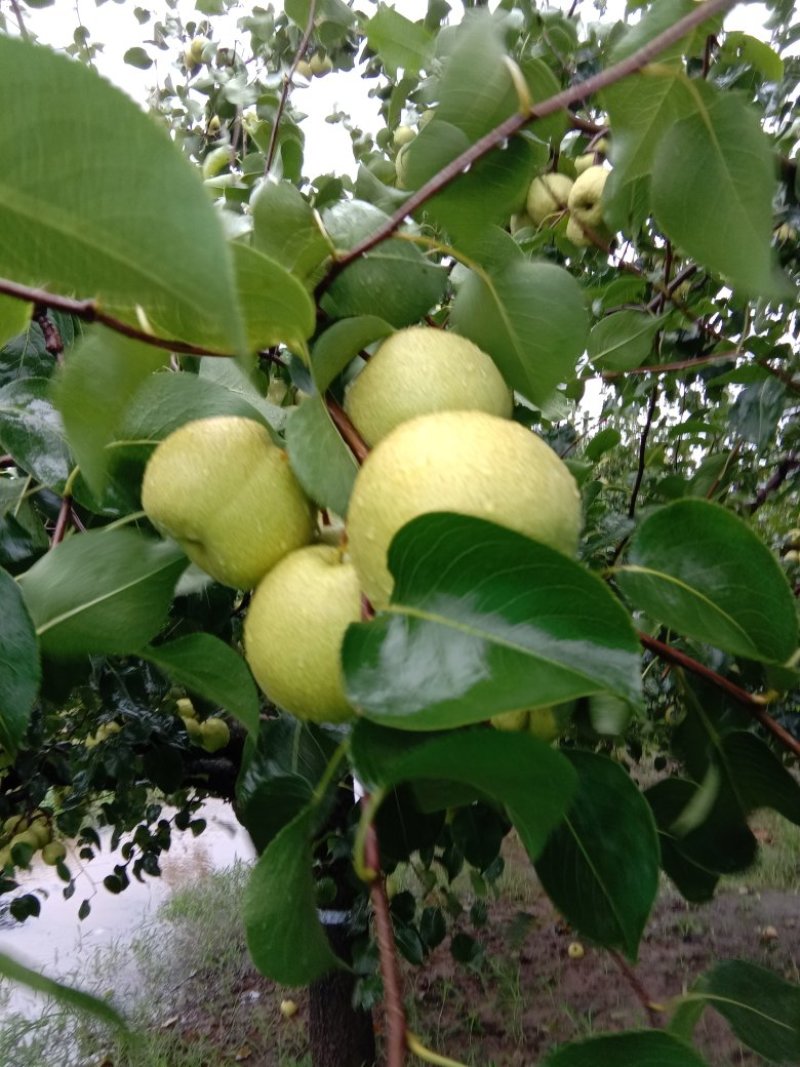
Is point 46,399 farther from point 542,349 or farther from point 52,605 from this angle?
point 542,349

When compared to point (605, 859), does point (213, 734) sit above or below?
below

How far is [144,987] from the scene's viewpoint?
3.15 metres

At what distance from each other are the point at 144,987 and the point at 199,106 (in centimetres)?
304

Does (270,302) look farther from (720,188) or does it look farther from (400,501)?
(720,188)

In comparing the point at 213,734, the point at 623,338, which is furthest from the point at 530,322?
the point at 213,734

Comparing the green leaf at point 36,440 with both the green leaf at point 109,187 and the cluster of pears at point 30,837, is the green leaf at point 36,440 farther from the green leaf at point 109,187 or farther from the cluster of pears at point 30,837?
the cluster of pears at point 30,837

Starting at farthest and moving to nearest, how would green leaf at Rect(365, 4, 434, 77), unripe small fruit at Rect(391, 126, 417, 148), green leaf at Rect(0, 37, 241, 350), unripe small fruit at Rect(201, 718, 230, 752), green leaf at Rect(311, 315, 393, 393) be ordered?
unripe small fruit at Rect(201, 718, 230, 752), unripe small fruit at Rect(391, 126, 417, 148), green leaf at Rect(365, 4, 434, 77), green leaf at Rect(311, 315, 393, 393), green leaf at Rect(0, 37, 241, 350)

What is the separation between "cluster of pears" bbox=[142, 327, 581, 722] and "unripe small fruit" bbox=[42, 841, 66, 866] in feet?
5.74

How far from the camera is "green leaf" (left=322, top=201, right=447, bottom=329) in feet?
1.64

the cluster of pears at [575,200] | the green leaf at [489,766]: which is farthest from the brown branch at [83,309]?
the cluster of pears at [575,200]

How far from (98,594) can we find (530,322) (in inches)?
12.6

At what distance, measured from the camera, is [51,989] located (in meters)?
0.31

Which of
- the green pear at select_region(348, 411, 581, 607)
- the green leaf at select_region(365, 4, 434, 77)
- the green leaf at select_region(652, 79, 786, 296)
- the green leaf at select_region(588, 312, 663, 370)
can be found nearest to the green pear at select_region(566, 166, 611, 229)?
the green leaf at select_region(588, 312, 663, 370)

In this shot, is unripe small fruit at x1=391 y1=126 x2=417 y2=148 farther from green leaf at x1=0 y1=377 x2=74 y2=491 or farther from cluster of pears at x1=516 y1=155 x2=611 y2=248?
green leaf at x1=0 y1=377 x2=74 y2=491
